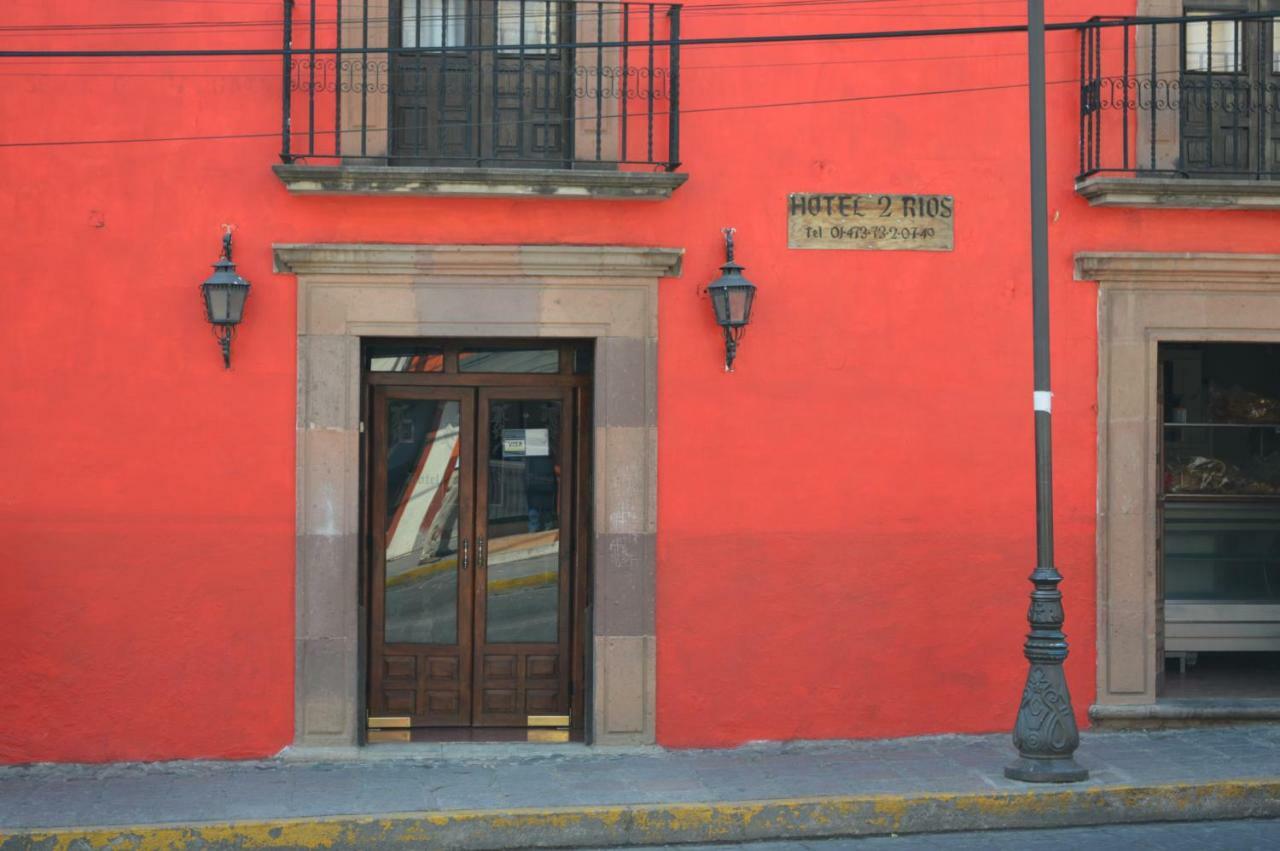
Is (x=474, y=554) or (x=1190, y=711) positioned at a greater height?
(x=474, y=554)

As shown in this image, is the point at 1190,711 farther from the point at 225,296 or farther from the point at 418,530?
the point at 225,296

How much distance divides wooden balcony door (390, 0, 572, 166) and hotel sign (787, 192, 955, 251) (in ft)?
5.37

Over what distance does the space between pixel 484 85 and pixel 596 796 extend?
4.68 metres

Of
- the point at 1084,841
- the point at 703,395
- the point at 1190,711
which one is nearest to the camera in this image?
the point at 1084,841

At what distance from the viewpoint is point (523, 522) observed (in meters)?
10.3

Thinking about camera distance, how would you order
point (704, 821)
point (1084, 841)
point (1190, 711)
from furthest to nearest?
point (1190, 711), point (704, 821), point (1084, 841)

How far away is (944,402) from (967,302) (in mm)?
690

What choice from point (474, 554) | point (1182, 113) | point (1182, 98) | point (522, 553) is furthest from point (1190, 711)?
point (474, 554)

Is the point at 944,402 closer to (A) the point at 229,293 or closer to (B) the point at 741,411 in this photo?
(B) the point at 741,411

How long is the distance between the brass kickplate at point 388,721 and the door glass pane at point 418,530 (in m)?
0.50

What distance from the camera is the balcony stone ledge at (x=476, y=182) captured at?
9562 mm

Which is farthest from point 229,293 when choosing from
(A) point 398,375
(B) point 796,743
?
(B) point 796,743

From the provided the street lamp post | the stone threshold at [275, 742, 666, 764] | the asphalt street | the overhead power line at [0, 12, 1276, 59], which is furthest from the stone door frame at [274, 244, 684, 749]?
the street lamp post

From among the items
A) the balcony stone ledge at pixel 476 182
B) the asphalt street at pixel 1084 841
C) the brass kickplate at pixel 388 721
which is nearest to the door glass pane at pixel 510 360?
the balcony stone ledge at pixel 476 182
